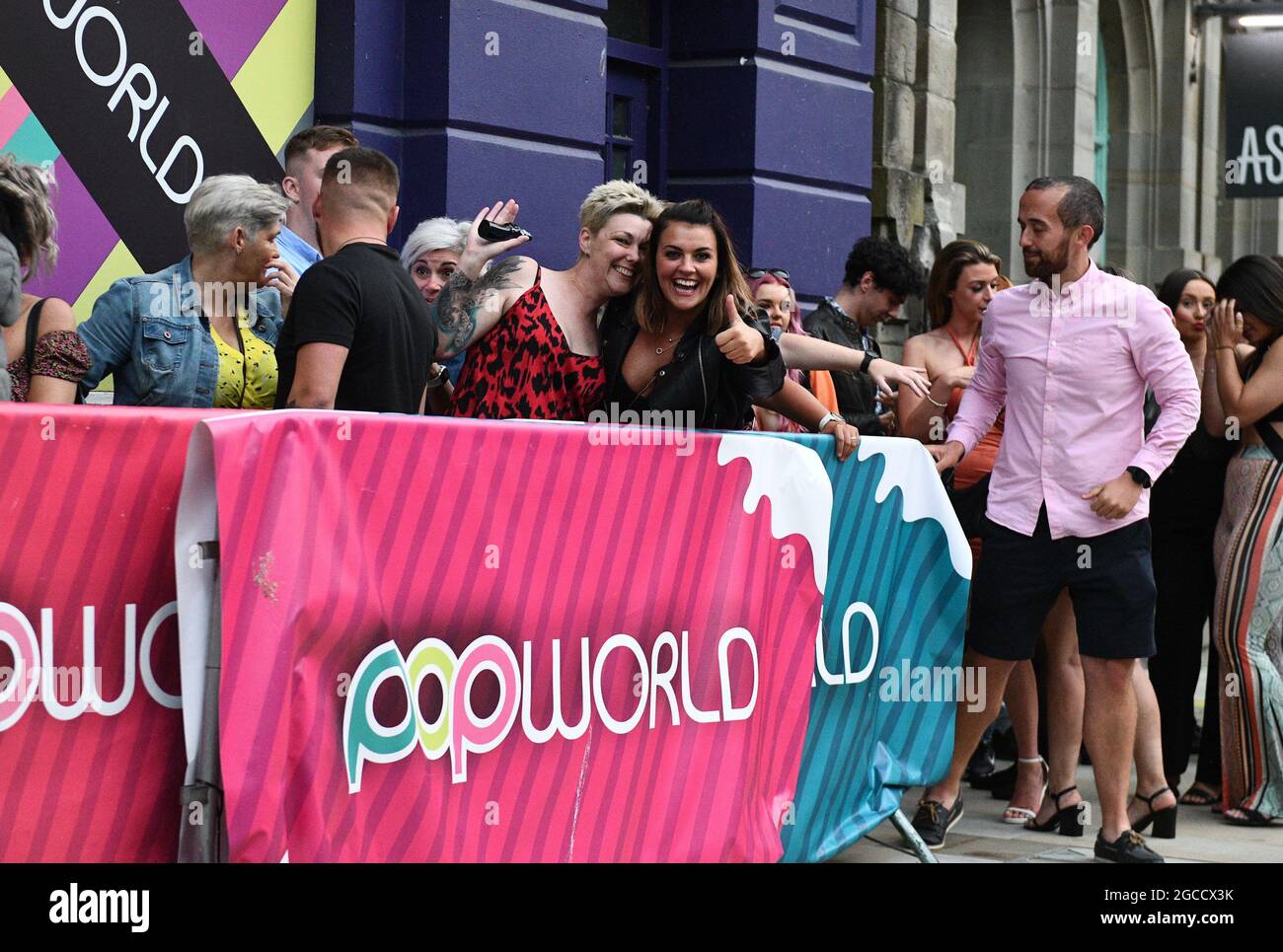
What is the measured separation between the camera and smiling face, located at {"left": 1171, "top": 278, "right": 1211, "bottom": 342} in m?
7.47

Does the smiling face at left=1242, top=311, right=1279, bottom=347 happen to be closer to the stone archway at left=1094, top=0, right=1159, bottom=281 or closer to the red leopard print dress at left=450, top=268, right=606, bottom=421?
the red leopard print dress at left=450, top=268, right=606, bottom=421

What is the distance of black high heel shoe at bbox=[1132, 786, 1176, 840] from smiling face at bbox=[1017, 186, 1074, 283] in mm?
1906

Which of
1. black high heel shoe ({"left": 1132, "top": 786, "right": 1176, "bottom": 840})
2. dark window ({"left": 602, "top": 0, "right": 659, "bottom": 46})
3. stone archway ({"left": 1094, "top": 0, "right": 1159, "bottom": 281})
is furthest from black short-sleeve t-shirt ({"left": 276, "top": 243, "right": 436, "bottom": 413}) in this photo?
stone archway ({"left": 1094, "top": 0, "right": 1159, "bottom": 281})

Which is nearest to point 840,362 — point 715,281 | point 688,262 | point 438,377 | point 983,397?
point 715,281

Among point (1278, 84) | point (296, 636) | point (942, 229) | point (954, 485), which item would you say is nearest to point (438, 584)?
point (296, 636)

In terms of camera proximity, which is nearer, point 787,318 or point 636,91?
point 787,318

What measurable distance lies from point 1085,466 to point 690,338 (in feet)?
4.92

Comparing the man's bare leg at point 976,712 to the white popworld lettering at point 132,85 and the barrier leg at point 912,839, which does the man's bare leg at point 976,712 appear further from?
the white popworld lettering at point 132,85

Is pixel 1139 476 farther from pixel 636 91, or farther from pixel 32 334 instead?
pixel 636 91

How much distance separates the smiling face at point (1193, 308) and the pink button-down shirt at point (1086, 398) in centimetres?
182

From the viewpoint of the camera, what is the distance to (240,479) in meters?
3.48

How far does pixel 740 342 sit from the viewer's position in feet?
15.6
